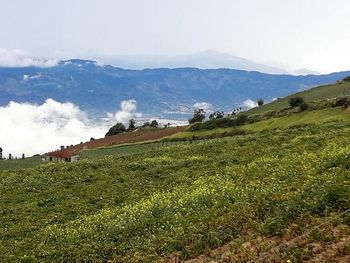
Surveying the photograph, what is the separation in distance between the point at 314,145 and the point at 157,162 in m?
13.9

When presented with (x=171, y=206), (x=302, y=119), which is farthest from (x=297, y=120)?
(x=171, y=206)

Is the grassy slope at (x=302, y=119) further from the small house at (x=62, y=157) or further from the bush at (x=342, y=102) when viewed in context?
the small house at (x=62, y=157)

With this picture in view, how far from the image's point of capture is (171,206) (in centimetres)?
2241

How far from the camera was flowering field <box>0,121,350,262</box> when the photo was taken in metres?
16.5

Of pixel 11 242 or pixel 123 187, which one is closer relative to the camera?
pixel 11 242

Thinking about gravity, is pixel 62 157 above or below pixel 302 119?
below

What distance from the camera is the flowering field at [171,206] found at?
1648 cm

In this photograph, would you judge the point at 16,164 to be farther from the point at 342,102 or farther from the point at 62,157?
the point at 342,102

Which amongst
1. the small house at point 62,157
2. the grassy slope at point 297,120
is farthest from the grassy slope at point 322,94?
the small house at point 62,157

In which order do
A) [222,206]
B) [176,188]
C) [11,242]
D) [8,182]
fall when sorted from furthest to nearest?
[8,182], [176,188], [11,242], [222,206]

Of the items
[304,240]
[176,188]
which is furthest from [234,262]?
[176,188]

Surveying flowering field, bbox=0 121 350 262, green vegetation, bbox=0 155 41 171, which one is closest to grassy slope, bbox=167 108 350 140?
green vegetation, bbox=0 155 41 171

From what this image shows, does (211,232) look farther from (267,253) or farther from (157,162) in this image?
(157,162)

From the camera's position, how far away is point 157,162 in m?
42.8
